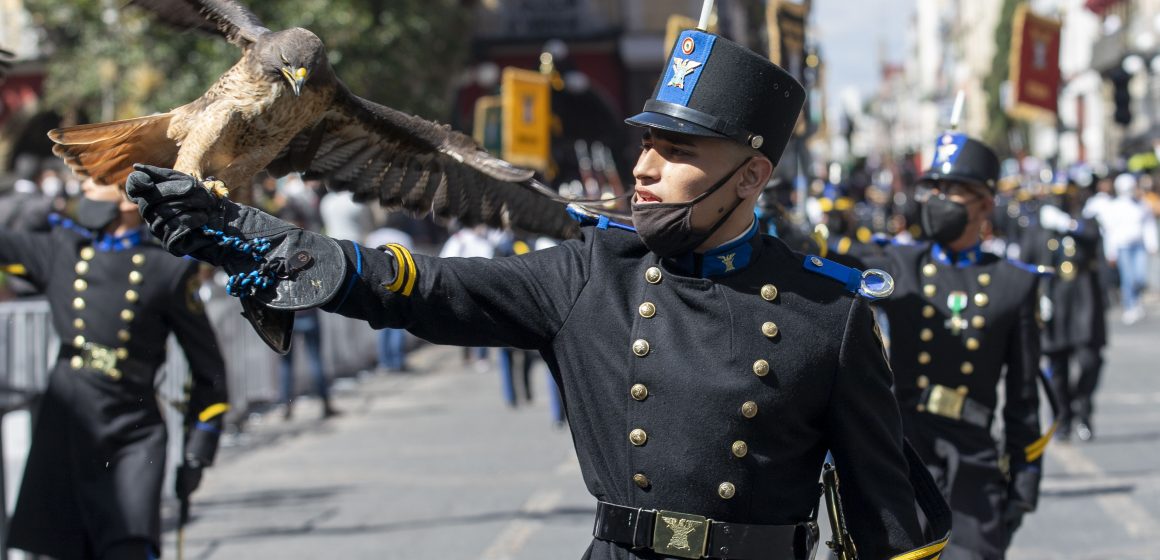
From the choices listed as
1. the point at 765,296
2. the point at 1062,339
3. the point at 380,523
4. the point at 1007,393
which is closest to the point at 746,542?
the point at 765,296

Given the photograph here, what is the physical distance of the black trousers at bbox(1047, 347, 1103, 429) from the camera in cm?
1255

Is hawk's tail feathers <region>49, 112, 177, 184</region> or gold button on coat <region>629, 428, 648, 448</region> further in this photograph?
hawk's tail feathers <region>49, 112, 177, 184</region>

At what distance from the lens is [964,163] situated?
6.69 metres

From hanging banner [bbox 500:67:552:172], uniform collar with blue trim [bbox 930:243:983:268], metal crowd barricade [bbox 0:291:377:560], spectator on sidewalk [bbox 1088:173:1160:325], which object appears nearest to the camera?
uniform collar with blue trim [bbox 930:243:983:268]

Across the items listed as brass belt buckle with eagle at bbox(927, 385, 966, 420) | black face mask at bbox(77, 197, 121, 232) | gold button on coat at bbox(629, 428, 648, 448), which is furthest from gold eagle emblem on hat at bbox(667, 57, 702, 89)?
black face mask at bbox(77, 197, 121, 232)

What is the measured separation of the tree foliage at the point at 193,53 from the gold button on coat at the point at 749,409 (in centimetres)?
1470

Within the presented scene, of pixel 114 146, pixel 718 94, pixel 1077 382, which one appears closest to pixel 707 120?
pixel 718 94

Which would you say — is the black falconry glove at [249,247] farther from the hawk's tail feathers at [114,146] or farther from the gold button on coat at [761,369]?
the hawk's tail feathers at [114,146]

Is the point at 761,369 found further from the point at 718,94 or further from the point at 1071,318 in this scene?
the point at 1071,318

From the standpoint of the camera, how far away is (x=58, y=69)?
2355 cm

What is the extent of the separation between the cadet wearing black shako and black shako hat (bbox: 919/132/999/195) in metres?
2.99

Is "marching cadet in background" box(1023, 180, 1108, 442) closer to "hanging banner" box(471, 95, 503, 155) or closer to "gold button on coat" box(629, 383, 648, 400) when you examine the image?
"hanging banner" box(471, 95, 503, 155)

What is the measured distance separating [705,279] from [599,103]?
3317cm

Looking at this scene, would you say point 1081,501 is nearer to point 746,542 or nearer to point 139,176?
point 746,542
